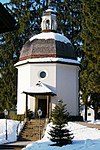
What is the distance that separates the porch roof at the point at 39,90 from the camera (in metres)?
30.4

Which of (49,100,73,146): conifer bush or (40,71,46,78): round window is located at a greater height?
(40,71,46,78): round window

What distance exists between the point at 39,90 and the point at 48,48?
4.45 meters

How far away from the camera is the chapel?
31469 mm

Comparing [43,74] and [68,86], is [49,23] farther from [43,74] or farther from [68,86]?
[68,86]

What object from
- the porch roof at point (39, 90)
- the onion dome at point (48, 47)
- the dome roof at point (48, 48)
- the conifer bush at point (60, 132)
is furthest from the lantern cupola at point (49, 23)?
the conifer bush at point (60, 132)

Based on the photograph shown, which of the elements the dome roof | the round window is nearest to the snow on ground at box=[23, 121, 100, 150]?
the round window

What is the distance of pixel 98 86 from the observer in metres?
30.6

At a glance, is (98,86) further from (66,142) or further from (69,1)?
(69,1)

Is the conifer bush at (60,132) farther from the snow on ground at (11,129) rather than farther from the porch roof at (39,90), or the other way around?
the porch roof at (39,90)

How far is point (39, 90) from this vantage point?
3045 centimetres

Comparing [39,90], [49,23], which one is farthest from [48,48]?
[39,90]

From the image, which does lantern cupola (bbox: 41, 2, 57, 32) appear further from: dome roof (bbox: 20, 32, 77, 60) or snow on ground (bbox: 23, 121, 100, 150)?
→ snow on ground (bbox: 23, 121, 100, 150)

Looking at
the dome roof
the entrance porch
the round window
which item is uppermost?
the dome roof

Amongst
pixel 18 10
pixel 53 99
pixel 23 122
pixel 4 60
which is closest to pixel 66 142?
pixel 23 122
